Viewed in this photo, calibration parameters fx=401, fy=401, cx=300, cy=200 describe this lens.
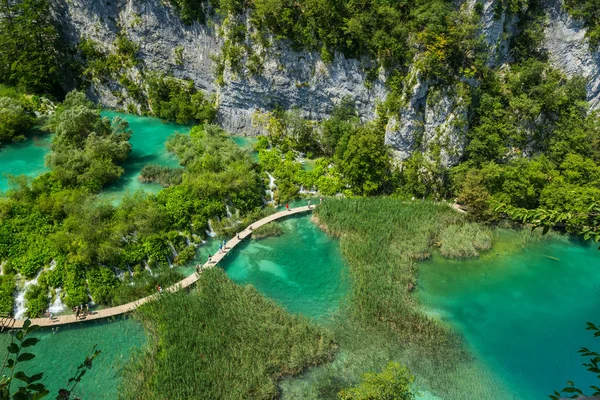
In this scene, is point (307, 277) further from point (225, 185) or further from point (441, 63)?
point (441, 63)

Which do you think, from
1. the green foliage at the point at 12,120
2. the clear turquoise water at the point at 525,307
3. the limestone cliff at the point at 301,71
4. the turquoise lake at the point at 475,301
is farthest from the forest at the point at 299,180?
the clear turquoise water at the point at 525,307

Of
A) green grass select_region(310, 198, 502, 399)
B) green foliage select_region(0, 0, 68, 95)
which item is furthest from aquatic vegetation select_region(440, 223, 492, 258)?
green foliage select_region(0, 0, 68, 95)

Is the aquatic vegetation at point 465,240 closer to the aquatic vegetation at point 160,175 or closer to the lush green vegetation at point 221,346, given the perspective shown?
the lush green vegetation at point 221,346

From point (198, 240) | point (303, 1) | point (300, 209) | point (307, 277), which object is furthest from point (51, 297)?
point (303, 1)

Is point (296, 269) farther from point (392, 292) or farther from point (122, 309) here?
point (122, 309)

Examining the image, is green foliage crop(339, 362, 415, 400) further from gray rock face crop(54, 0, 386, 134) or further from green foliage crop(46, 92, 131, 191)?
green foliage crop(46, 92, 131, 191)

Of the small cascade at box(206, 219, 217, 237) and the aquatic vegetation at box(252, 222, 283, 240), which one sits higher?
the aquatic vegetation at box(252, 222, 283, 240)

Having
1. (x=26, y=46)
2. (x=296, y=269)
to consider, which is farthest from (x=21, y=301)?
(x=26, y=46)
